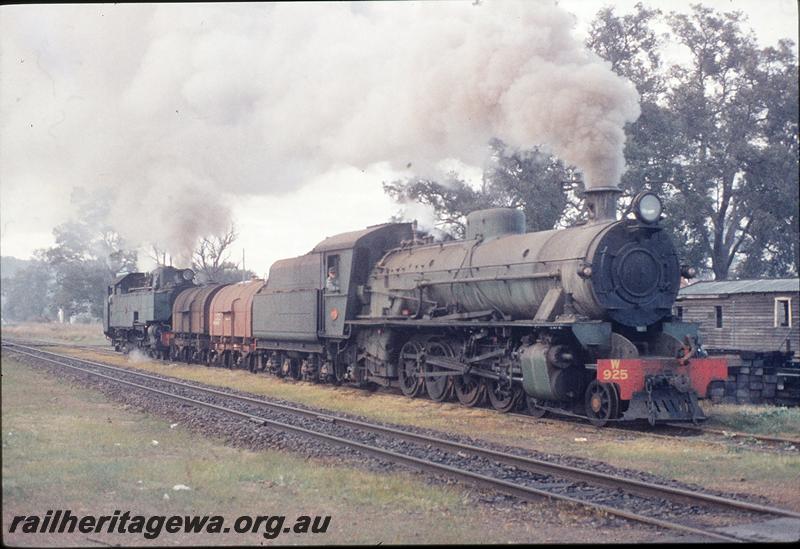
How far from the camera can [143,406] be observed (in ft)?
49.4

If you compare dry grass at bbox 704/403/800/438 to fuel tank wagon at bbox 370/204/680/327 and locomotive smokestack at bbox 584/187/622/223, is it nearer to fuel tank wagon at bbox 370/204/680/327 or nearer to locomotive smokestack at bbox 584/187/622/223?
fuel tank wagon at bbox 370/204/680/327

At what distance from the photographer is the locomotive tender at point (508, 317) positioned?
12.4 meters

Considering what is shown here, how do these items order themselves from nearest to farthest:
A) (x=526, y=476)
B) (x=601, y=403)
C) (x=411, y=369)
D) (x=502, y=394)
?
1. (x=526, y=476)
2. (x=601, y=403)
3. (x=502, y=394)
4. (x=411, y=369)

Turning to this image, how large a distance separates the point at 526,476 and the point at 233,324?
18356mm

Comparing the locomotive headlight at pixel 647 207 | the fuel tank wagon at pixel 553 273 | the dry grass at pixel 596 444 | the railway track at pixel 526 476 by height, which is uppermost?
the locomotive headlight at pixel 647 207

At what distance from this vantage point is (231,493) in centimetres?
768

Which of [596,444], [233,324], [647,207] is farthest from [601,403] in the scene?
[233,324]

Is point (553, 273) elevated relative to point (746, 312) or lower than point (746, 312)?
elevated

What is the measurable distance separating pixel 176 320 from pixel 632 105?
21472 mm

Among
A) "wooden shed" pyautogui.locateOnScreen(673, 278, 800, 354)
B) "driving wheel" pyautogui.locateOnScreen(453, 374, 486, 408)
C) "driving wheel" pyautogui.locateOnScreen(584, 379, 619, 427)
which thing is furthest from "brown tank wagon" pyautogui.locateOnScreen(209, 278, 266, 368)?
"driving wheel" pyautogui.locateOnScreen(584, 379, 619, 427)

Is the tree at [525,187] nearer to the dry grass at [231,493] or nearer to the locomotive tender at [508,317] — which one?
the locomotive tender at [508,317]

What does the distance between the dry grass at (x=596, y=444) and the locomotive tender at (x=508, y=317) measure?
0.54m

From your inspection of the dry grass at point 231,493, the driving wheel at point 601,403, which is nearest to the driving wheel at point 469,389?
the driving wheel at point 601,403

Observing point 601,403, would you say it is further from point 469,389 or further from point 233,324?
point 233,324
